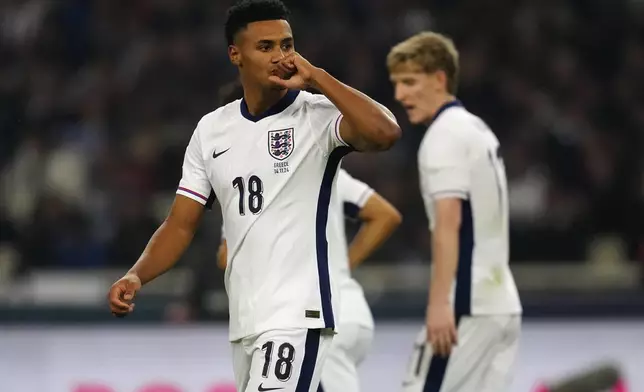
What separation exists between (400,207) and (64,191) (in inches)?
108

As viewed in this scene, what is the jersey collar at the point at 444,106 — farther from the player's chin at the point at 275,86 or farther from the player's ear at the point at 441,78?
the player's chin at the point at 275,86

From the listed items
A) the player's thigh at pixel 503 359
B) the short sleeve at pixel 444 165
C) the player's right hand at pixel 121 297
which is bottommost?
the player's thigh at pixel 503 359

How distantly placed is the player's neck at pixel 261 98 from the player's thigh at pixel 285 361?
2.52ft

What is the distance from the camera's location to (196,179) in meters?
4.55

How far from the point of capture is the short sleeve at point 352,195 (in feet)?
19.5

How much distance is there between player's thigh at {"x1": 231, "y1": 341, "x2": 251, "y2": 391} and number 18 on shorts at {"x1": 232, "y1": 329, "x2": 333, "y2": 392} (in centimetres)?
5

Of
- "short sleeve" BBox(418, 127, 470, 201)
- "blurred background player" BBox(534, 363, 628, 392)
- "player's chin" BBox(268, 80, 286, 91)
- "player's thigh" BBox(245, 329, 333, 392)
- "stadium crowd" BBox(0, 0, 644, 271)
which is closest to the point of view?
"player's chin" BBox(268, 80, 286, 91)

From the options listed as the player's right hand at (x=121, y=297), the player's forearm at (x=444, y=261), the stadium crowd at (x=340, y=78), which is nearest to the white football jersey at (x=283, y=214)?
the player's right hand at (x=121, y=297)

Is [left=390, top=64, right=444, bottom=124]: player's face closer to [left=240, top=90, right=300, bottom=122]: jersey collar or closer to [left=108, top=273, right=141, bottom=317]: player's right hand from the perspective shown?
[left=240, top=90, right=300, bottom=122]: jersey collar

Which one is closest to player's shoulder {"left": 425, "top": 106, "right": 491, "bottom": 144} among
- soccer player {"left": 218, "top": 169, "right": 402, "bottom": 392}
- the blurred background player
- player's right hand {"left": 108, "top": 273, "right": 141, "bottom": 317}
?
soccer player {"left": 218, "top": 169, "right": 402, "bottom": 392}

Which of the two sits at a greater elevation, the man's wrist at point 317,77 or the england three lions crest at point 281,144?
the man's wrist at point 317,77

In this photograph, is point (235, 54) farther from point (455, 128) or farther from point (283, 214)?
point (455, 128)

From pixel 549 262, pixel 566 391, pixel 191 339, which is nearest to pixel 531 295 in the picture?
pixel 549 262

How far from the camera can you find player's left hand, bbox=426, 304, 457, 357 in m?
5.07
